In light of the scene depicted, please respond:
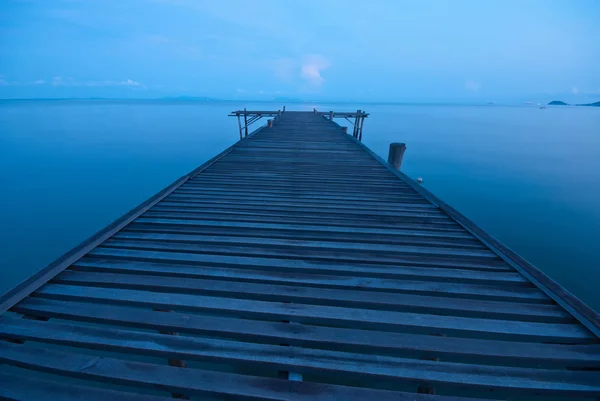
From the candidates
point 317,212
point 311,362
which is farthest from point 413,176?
point 311,362

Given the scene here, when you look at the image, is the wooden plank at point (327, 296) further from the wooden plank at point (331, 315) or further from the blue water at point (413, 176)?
the blue water at point (413, 176)

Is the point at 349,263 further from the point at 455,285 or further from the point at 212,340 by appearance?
the point at 212,340

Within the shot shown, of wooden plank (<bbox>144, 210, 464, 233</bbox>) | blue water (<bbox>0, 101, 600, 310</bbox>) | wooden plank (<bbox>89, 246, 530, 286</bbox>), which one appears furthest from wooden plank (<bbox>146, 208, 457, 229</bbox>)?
blue water (<bbox>0, 101, 600, 310</bbox>)

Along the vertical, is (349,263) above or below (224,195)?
below

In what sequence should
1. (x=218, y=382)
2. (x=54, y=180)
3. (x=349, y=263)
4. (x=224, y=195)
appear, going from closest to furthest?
(x=218, y=382) < (x=349, y=263) < (x=224, y=195) < (x=54, y=180)

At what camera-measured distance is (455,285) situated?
3062 mm

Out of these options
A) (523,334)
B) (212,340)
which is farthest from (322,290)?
(523,334)

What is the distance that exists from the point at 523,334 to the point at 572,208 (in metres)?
16.0

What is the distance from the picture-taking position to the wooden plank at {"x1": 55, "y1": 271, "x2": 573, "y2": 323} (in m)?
2.67

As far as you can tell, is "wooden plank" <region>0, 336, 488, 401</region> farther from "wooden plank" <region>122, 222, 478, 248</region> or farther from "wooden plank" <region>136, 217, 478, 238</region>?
"wooden plank" <region>136, 217, 478, 238</region>

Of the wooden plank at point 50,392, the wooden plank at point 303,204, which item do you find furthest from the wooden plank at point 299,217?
the wooden plank at point 50,392

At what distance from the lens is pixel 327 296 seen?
2.86 m

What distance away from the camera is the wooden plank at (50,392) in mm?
1978

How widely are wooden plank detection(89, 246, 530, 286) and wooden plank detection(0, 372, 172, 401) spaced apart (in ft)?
4.76
